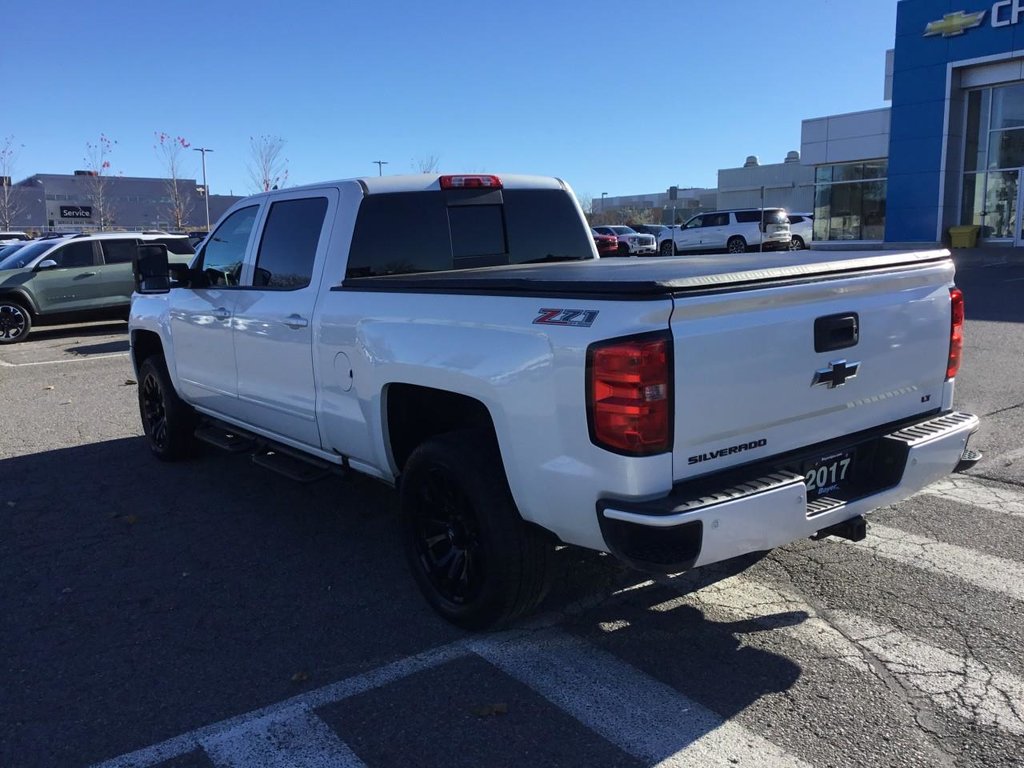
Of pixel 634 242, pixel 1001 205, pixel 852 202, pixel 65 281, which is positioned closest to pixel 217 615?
pixel 65 281

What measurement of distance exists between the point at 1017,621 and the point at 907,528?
1204 mm

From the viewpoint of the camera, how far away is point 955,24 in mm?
26062

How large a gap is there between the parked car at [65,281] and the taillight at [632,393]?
46.3 feet

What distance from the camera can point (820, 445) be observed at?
11.5ft

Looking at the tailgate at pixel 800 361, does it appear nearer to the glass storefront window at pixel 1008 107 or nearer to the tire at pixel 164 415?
the tire at pixel 164 415

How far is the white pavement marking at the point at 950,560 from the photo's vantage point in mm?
4156

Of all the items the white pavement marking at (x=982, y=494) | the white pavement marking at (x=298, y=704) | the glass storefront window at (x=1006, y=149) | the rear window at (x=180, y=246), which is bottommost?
the white pavement marking at (x=982, y=494)

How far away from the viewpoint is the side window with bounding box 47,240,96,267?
15.9 m

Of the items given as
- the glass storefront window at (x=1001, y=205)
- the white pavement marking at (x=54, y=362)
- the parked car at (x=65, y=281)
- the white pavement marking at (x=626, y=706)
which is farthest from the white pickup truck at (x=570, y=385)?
the glass storefront window at (x=1001, y=205)

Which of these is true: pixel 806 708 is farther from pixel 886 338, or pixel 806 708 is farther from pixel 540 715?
pixel 886 338

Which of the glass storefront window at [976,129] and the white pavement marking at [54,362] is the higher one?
the glass storefront window at [976,129]

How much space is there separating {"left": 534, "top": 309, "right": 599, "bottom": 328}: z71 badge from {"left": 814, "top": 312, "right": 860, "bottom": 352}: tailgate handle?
96 cm

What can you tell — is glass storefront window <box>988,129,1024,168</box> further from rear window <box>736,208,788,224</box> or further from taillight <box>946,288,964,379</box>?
taillight <box>946,288,964,379</box>

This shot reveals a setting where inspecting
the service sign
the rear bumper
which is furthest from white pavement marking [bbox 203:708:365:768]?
the service sign
